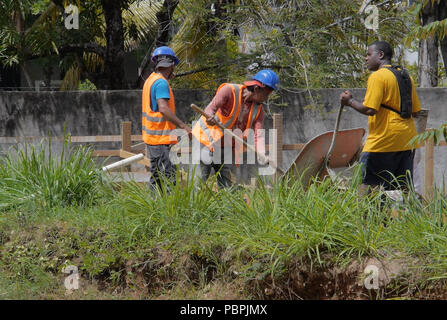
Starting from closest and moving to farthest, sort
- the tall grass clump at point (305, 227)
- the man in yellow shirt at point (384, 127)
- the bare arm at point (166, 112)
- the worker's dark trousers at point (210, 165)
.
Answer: the tall grass clump at point (305, 227) → the man in yellow shirt at point (384, 127) → the bare arm at point (166, 112) → the worker's dark trousers at point (210, 165)

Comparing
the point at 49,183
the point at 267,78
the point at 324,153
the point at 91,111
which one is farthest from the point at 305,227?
the point at 91,111

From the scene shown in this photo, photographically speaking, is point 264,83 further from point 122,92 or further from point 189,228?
point 122,92

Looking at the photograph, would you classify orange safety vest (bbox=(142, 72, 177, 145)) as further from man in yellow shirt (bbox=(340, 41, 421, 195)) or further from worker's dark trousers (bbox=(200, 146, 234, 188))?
man in yellow shirt (bbox=(340, 41, 421, 195))

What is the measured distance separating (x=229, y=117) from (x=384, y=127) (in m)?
1.64

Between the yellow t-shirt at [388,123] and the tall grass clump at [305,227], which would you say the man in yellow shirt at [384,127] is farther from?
the tall grass clump at [305,227]

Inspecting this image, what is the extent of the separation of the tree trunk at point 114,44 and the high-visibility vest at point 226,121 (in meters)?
5.18

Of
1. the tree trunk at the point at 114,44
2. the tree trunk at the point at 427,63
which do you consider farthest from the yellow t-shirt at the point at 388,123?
the tree trunk at the point at 114,44

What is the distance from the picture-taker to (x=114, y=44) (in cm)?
1151

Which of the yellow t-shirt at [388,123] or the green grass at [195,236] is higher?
the yellow t-shirt at [388,123]

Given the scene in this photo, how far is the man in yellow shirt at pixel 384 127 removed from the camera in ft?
18.5

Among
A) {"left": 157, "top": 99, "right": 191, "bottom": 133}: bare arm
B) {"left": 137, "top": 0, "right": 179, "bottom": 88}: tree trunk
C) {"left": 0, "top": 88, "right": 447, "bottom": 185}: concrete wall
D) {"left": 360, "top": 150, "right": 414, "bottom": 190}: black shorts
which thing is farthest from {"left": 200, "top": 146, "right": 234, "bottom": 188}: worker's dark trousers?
{"left": 137, "top": 0, "right": 179, "bottom": 88}: tree trunk

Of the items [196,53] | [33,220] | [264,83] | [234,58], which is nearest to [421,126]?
[264,83]

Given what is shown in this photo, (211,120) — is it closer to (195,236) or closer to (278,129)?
(195,236)

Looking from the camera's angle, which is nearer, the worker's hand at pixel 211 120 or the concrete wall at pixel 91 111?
the worker's hand at pixel 211 120
